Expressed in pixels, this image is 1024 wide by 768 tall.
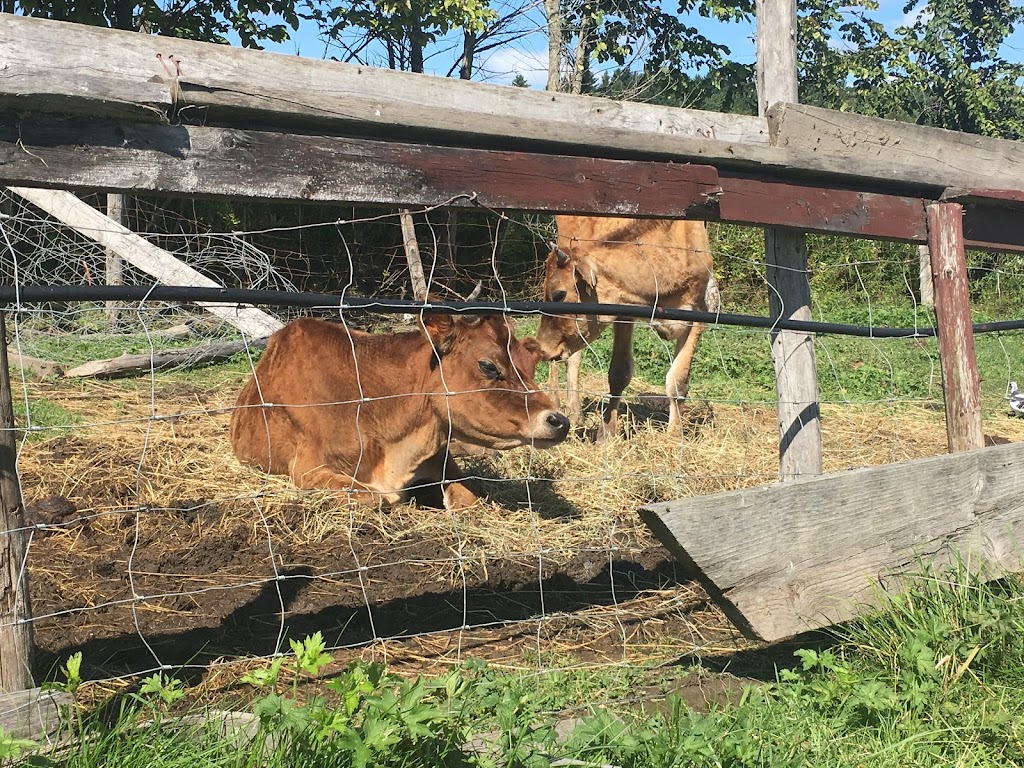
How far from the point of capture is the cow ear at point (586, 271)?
328 inches

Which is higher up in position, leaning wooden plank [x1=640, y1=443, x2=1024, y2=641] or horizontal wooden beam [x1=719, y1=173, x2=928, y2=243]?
horizontal wooden beam [x1=719, y1=173, x2=928, y2=243]

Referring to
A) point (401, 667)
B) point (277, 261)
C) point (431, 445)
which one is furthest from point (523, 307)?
point (277, 261)

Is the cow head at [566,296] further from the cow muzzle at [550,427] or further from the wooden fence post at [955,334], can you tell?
the wooden fence post at [955,334]

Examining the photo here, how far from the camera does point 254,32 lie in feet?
46.4

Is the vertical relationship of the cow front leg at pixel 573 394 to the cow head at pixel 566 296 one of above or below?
below

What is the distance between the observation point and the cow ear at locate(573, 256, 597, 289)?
27.3 ft

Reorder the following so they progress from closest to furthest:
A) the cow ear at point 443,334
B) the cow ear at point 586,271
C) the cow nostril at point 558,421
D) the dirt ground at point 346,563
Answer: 1. the dirt ground at point 346,563
2. the cow nostril at point 558,421
3. the cow ear at point 443,334
4. the cow ear at point 586,271

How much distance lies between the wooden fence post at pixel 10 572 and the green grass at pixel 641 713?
0.21m

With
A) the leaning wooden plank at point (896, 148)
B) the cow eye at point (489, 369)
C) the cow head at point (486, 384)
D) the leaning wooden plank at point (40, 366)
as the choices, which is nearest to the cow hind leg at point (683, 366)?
the cow head at point (486, 384)

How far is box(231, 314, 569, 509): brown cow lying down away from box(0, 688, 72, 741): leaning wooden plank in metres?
2.69

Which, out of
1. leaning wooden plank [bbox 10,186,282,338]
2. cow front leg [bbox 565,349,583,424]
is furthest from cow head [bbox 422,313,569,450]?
leaning wooden plank [bbox 10,186,282,338]

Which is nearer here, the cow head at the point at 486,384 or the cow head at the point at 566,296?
the cow head at the point at 486,384

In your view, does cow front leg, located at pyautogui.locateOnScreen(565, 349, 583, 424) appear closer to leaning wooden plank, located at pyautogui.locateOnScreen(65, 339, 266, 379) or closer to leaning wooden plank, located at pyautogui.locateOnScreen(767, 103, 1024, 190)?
leaning wooden plank, located at pyautogui.locateOnScreen(65, 339, 266, 379)

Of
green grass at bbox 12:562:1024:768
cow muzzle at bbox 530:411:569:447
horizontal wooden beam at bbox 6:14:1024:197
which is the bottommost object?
green grass at bbox 12:562:1024:768
